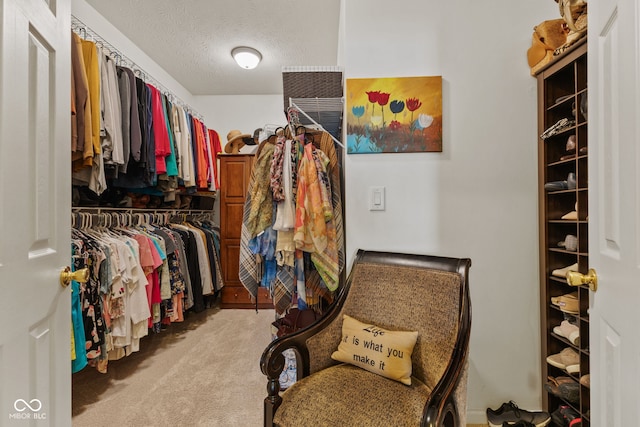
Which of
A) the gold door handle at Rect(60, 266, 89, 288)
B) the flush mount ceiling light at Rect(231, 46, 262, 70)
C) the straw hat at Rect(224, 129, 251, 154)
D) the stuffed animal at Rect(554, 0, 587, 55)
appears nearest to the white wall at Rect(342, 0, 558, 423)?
the stuffed animal at Rect(554, 0, 587, 55)

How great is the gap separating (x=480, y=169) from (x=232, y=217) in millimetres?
2741

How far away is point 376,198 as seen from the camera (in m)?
1.69

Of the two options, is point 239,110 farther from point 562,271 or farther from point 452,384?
point 452,384

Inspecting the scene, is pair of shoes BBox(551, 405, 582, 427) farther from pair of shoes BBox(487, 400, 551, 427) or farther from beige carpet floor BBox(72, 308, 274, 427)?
beige carpet floor BBox(72, 308, 274, 427)

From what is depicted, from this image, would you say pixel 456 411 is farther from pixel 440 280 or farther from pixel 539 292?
pixel 539 292

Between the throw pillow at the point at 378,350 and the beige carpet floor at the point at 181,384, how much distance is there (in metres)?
0.78

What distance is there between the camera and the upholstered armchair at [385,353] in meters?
1.04

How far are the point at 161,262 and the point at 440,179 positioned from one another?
207 centimetres

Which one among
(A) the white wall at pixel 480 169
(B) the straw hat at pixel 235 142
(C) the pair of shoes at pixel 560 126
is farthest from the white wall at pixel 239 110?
(C) the pair of shoes at pixel 560 126

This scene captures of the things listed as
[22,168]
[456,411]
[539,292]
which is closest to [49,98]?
[22,168]

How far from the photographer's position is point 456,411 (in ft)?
3.42

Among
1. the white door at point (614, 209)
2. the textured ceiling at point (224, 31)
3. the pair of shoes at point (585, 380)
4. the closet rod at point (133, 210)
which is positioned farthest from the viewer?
the textured ceiling at point (224, 31)

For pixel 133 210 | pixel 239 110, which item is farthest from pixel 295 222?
pixel 239 110

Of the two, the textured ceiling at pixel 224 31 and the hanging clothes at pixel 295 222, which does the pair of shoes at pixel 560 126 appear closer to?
the hanging clothes at pixel 295 222
